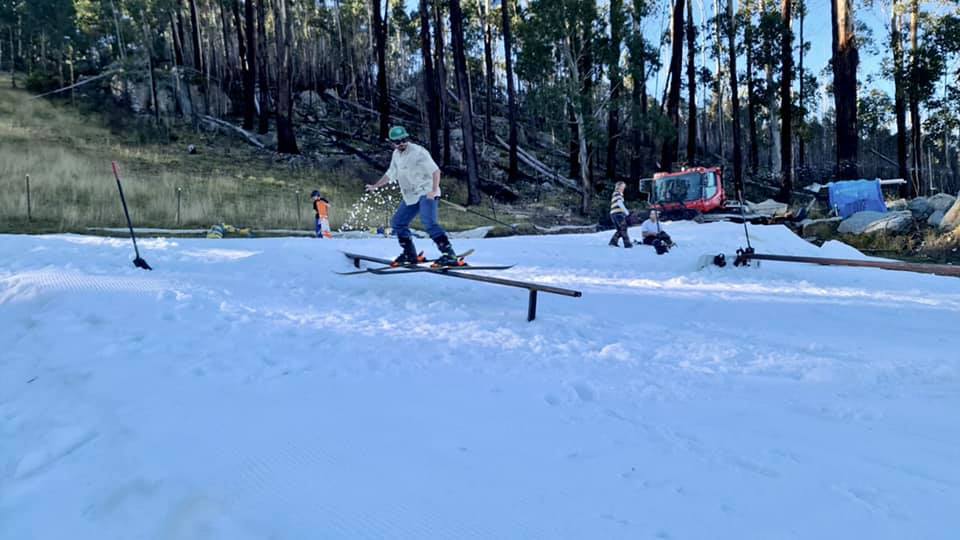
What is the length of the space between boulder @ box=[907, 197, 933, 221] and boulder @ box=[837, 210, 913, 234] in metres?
0.77

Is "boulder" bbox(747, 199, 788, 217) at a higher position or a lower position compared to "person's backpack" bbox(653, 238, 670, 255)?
higher

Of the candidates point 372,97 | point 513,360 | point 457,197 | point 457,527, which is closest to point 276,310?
point 513,360

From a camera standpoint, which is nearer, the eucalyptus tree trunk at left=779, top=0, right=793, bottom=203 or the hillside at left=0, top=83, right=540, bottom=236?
the hillside at left=0, top=83, right=540, bottom=236

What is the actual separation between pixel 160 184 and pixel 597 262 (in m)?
18.6

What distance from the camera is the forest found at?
28.1 metres

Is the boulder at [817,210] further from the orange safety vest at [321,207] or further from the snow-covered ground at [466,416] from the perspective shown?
the orange safety vest at [321,207]

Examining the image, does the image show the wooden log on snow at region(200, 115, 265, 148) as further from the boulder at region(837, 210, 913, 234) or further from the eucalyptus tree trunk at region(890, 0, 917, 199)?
the eucalyptus tree trunk at region(890, 0, 917, 199)

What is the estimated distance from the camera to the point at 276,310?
596cm

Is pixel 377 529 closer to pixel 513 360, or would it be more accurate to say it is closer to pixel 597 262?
pixel 513 360

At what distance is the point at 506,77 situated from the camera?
3681cm

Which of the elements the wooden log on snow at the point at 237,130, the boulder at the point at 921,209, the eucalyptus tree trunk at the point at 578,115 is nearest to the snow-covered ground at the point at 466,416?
the boulder at the point at 921,209

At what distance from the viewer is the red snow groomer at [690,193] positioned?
20.5 meters

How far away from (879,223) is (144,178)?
25.3m

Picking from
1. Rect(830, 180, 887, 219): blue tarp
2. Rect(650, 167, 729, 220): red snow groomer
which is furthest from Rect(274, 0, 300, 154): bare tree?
Rect(830, 180, 887, 219): blue tarp
